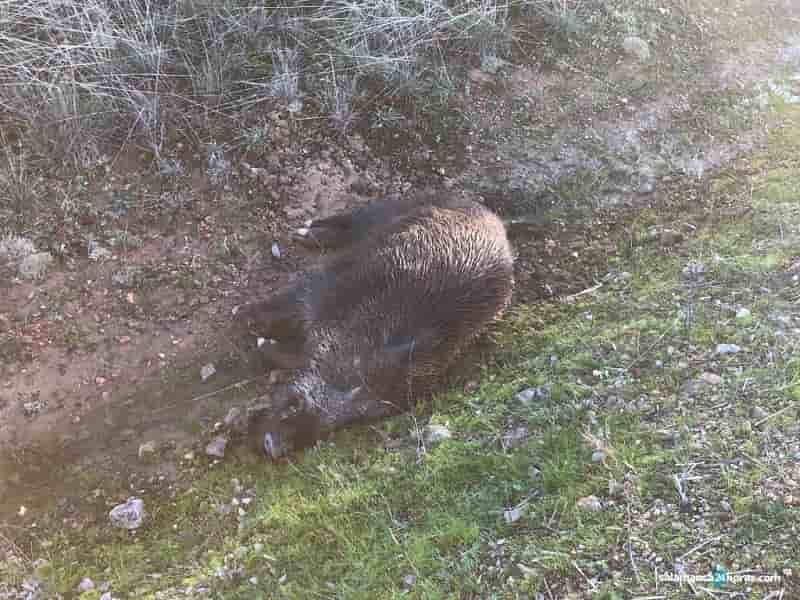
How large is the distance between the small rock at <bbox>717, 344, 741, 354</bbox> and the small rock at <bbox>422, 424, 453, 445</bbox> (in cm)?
141

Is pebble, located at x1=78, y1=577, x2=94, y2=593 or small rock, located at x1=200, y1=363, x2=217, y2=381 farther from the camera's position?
small rock, located at x1=200, y1=363, x2=217, y2=381

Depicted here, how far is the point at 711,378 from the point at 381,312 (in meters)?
1.77

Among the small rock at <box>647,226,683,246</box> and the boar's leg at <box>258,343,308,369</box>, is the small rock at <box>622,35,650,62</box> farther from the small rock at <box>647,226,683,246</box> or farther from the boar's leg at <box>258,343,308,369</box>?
the boar's leg at <box>258,343,308,369</box>

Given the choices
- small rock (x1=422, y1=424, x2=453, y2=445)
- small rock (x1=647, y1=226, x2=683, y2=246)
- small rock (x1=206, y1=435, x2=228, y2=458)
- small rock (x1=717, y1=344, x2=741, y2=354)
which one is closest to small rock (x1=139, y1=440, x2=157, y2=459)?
small rock (x1=206, y1=435, x2=228, y2=458)

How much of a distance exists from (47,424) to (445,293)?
7.62ft

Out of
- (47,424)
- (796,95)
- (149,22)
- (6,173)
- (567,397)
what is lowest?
(47,424)

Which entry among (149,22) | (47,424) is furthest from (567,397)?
(149,22)

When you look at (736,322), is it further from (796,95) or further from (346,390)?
(796,95)

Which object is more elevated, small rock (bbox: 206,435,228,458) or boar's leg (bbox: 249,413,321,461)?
boar's leg (bbox: 249,413,321,461)

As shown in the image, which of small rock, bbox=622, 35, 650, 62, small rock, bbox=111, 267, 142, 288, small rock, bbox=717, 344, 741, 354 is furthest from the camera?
small rock, bbox=622, 35, 650, 62

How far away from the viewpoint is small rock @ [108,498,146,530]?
10.3 ft

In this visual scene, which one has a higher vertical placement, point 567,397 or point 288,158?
point 288,158

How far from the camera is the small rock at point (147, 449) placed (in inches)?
135

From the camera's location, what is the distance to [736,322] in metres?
3.37
